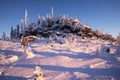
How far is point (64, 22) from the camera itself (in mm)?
58438

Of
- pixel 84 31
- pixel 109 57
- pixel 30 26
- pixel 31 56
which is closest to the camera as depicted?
pixel 109 57

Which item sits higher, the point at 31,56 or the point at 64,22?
the point at 64,22

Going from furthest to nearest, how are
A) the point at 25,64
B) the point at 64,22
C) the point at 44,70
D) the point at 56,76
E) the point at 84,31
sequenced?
1. the point at 64,22
2. the point at 84,31
3. the point at 25,64
4. the point at 44,70
5. the point at 56,76

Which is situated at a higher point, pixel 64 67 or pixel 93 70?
pixel 64 67

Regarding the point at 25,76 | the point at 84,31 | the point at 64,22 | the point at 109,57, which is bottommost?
the point at 25,76

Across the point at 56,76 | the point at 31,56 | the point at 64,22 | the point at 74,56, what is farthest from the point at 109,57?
the point at 64,22

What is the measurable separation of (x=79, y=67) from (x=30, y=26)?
50782mm

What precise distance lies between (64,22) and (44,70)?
45797 mm

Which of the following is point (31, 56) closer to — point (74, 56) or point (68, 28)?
point (74, 56)

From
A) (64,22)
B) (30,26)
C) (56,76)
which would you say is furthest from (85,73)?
(30,26)

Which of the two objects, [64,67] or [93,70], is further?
[64,67]

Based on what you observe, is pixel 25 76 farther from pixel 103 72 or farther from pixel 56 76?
pixel 103 72

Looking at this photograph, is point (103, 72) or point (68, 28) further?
point (68, 28)

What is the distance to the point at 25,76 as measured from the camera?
1263 centimetres
